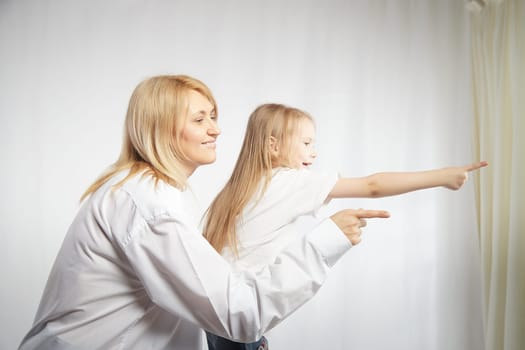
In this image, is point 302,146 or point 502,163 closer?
point 302,146

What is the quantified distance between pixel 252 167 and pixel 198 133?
30 cm

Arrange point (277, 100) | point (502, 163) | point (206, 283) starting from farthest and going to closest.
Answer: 1. point (277, 100)
2. point (502, 163)
3. point (206, 283)

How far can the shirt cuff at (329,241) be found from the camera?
0.87m

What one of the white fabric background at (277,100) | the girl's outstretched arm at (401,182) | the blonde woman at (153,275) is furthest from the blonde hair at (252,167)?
the white fabric background at (277,100)

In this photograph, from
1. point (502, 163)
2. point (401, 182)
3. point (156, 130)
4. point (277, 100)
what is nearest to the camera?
point (156, 130)

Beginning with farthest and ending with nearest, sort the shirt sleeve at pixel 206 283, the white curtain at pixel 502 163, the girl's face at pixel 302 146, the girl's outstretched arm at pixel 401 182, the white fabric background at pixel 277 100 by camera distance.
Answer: the white fabric background at pixel 277 100, the white curtain at pixel 502 163, the girl's face at pixel 302 146, the girl's outstretched arm at pixel 401 182, the shirt sleeve at pixel 206 283

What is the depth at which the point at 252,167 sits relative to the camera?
134 centimetres

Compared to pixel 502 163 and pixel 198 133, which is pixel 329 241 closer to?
pixel 198 133

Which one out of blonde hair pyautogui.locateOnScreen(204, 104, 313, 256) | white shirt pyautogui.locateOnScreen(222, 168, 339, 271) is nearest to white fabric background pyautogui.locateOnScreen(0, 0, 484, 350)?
blonde hair pyautogui.locateOnScreen(204, 104, 313, 256)

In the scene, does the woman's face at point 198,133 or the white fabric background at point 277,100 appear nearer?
the woman's face at point 198,133

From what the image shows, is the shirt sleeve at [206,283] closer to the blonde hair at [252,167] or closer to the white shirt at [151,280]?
the white shirt at [151,280]

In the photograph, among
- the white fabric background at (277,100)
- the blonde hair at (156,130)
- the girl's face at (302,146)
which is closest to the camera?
the blonde hair at (156,130)

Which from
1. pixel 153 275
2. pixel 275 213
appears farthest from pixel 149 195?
pixel 275 213

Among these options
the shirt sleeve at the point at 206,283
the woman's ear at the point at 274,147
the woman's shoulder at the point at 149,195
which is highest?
the woman's ear at the point at 274,147
